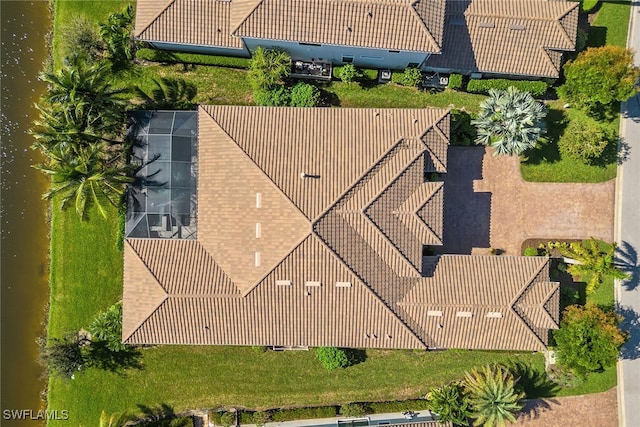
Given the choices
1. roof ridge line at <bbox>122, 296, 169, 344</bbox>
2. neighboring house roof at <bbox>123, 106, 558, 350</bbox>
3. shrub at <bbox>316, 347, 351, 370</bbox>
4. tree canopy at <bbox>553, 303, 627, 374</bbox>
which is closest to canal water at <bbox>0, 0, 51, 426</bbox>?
roof ridge line at <bbox>122, 296, 169, 344</bbox>

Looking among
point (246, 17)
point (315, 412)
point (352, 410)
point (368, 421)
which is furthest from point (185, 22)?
point (368, 421)

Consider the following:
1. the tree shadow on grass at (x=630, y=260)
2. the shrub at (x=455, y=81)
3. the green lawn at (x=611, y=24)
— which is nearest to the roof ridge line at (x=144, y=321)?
the shrub at (x=455, y=81)

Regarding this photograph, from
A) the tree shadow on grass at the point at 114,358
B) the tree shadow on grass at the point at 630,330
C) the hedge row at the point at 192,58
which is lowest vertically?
the tree shadow on grass at the point at 114,358

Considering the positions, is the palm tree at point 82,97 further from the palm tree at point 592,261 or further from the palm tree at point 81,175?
the palm tree at point 592,261

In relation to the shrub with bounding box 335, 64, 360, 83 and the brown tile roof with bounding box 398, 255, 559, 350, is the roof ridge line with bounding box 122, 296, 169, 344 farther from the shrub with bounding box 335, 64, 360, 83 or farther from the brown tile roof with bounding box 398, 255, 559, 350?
the shrub with bounding box 335, 64, 360, 83

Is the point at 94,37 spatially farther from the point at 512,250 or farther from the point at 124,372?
the point at 512,250

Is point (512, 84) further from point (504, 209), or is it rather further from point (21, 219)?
point (21, 219)
